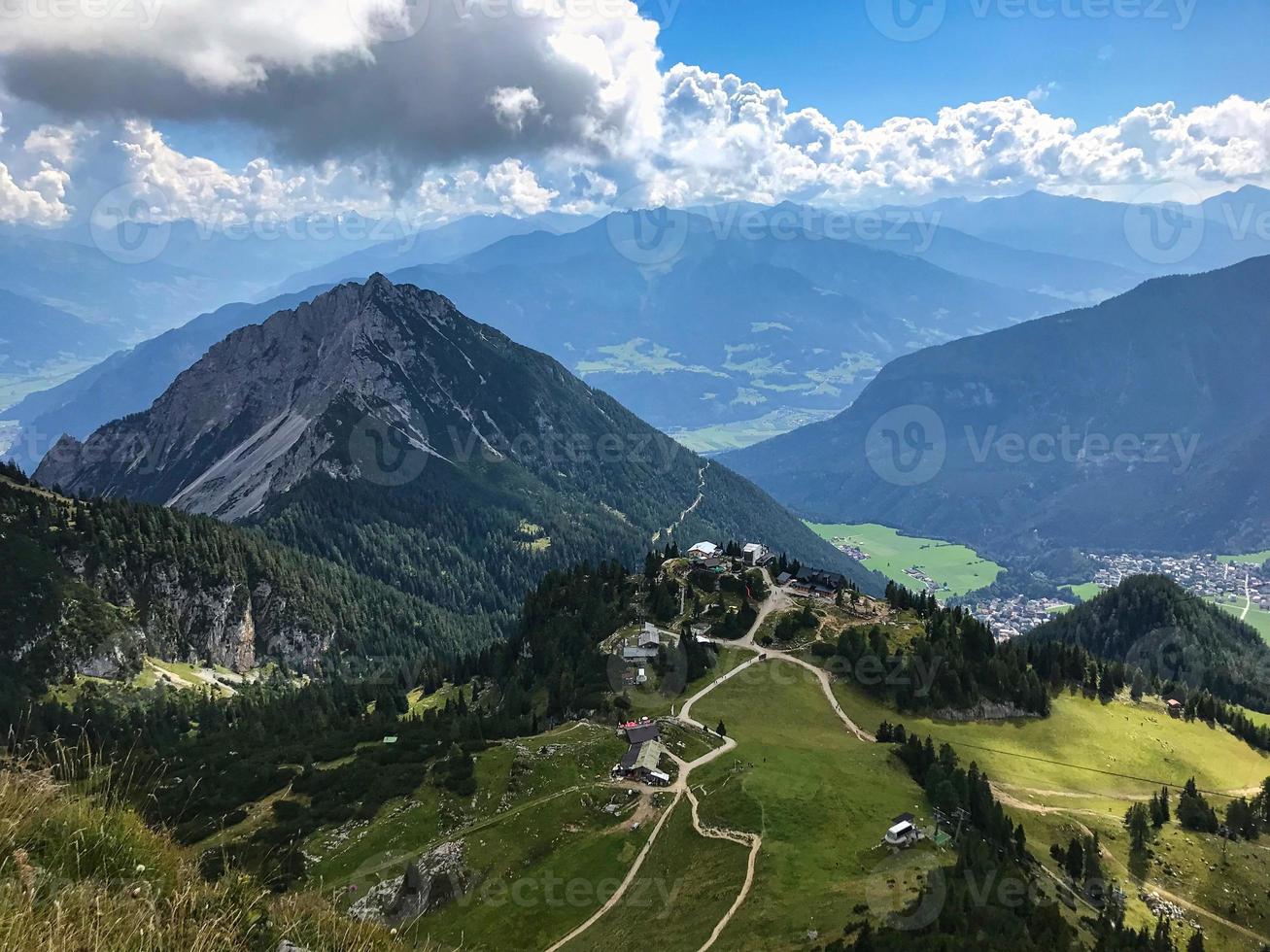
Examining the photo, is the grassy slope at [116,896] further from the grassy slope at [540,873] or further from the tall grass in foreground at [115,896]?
the grassy slope at [540,873]

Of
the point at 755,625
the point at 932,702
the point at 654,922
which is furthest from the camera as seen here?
the point at 755,625

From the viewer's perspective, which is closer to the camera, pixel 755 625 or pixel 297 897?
pixel 297 897

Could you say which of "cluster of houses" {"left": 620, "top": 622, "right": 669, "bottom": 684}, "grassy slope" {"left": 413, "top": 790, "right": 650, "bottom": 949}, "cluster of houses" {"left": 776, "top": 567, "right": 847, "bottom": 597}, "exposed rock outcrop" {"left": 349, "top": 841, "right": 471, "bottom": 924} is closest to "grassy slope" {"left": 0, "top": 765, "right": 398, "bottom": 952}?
"grassy slope" {"left": 413, "top": 790, "right": 650, "bottom": 949}

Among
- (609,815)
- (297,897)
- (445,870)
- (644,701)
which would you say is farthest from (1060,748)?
(297,897)

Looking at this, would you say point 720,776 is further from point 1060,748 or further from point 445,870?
point 1060,748

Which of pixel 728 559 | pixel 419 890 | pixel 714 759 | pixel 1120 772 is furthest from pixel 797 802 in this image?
pixel 728 559

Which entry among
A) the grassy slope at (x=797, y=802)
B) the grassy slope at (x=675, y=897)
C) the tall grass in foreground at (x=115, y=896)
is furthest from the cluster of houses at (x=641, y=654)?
the tall grass in foreground at (x=115, y=896)
